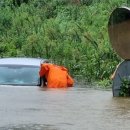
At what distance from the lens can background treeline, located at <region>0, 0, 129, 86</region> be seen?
18.7 m

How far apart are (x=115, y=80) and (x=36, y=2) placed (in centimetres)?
1861

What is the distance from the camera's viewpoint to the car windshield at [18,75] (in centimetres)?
1262

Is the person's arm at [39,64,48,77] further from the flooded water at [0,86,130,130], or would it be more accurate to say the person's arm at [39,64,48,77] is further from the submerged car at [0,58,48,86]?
the flooded water at [0,86,130,130]

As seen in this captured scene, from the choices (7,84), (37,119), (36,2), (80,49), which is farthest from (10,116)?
(36,2)

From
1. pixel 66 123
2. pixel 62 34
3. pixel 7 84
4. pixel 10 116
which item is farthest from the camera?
pixel 62 34

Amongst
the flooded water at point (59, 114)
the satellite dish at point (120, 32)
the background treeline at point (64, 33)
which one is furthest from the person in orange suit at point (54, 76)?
the background treeline at point (64, 33)

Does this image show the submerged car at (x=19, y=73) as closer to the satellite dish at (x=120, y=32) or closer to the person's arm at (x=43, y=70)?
the person's arm at (x=43, y=70)

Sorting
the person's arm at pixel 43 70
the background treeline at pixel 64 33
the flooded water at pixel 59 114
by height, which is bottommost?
the flooded water at pixel 59 114

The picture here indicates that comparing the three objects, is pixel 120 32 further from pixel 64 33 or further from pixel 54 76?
pixel 64 33

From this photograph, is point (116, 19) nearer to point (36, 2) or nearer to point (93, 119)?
point (93, 119)

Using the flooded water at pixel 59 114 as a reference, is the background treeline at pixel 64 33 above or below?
above

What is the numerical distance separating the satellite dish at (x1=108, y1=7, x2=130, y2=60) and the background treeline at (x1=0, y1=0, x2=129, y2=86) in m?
6.19

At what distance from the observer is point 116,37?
Result: 11164mm

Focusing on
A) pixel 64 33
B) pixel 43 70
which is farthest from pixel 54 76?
pixel 64 33
